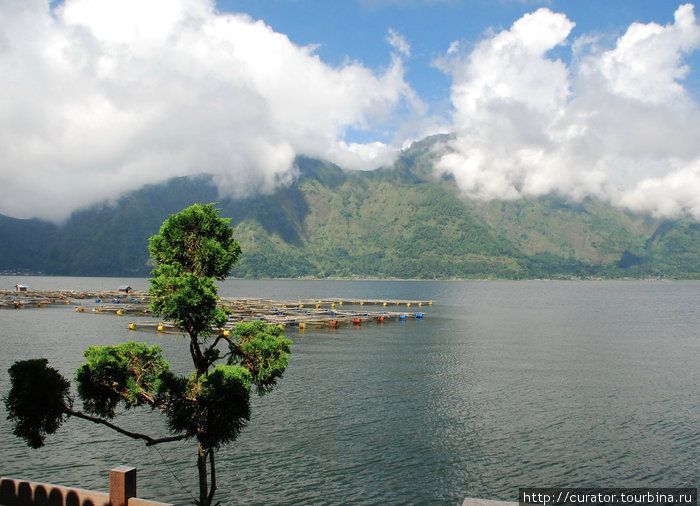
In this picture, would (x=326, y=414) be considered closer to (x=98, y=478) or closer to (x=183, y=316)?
(x=98, y=478)

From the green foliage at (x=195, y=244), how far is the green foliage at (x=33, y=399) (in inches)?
197

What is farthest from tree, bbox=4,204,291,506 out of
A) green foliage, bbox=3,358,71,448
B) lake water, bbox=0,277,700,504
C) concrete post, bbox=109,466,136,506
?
lake water, bbox=0,277,700,504

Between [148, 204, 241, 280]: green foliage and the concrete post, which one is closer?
the concrete post

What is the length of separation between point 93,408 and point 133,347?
252 centimetres

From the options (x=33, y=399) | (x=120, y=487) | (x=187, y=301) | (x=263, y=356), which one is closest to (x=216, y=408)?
(x=263, y=356)

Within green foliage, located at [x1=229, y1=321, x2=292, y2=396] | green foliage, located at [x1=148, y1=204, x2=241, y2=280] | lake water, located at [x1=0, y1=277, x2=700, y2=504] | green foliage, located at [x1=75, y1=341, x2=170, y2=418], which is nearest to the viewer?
green foliage, located at [x1=75, y1=341, x2=170, y2=418]

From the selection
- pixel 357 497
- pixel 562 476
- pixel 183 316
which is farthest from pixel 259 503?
pixel 562 476

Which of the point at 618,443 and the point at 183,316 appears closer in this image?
the point at 183,316

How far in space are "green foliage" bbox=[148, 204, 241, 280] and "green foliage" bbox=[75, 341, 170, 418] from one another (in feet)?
11.4

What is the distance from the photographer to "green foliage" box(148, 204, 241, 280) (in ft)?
54.5

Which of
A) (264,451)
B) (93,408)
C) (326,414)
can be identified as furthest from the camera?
(326,414)

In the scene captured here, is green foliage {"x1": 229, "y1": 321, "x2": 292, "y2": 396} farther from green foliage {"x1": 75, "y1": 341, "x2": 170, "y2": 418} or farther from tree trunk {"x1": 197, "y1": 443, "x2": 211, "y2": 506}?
tree trunk {"x1": 197, "y1": 443, "x2": 211, "y2": 506}

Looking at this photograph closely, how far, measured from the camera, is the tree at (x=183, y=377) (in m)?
14.8

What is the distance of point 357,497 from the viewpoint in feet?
90.6
